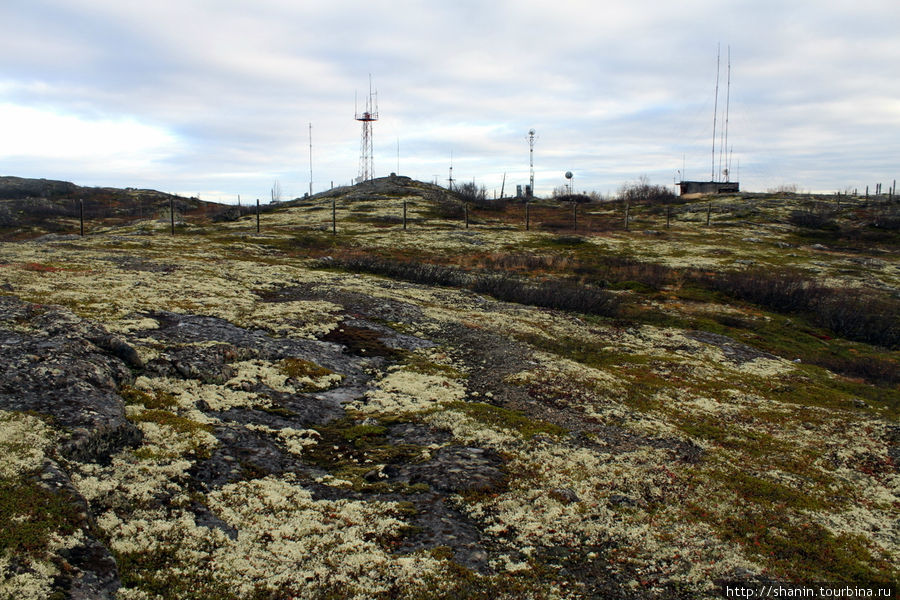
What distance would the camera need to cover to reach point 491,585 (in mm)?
6758

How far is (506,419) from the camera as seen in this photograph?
40.7ft

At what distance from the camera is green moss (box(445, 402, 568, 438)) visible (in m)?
11.9

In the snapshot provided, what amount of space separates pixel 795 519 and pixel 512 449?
5.01 m

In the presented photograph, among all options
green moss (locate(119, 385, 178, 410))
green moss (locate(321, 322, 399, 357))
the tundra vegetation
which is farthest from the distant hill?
green moss (locate(119, 385, 178, 410))

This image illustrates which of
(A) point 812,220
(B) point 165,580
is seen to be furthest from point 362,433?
(A) point 812,220

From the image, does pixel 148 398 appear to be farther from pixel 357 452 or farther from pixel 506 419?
pixel 506 419

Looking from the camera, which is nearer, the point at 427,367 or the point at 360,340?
the point at 427,367

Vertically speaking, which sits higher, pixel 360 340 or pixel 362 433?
pixel 360 340

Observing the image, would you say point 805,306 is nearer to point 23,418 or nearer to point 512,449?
point 512,449

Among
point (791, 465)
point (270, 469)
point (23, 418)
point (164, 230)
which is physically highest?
point (164, 230)

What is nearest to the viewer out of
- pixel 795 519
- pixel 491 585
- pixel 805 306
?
pixel 491 585

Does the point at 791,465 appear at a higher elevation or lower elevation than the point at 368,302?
lower

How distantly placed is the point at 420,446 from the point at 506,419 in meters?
2.57

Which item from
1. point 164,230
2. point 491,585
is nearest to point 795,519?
point 491,585
